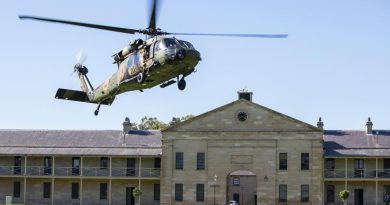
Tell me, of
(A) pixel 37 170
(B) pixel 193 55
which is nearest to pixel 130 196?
(A) pixel 37 170

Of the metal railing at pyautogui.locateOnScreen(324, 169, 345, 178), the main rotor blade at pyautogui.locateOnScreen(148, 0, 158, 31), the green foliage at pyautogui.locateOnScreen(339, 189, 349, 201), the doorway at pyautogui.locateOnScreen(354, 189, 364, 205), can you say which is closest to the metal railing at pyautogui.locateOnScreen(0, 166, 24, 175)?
the metal railing at pyautogui.locateOnScreen(324, 169, 345, 178)

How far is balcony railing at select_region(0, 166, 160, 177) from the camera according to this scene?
65000 millimetres

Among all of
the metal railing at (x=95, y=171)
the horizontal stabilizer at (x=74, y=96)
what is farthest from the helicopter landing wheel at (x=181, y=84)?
the metal railing at (x=95, y=171)

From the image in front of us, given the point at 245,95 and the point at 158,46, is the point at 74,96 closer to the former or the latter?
the point at 158,46

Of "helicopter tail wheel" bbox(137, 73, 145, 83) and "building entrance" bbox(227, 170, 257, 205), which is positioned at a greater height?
"helicopter tail wheel" bbox(137, 73, 145, 83)

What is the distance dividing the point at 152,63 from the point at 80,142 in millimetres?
43053

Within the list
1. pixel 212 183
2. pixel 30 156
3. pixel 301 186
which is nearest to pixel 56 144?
pixel 30 156

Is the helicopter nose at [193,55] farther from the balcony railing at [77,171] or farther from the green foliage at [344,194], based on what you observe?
the balcony railing at [77,171]

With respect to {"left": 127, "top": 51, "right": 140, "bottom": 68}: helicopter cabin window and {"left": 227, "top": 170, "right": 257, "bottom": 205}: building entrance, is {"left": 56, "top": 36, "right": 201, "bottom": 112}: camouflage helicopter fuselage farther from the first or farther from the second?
{"left": 227, "top": 170, "right": 257, "bottom": 205}: building entrance

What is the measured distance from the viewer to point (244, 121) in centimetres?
6350

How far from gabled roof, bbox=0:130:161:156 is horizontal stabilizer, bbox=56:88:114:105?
33159 millimetres

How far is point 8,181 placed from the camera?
67.4 meters

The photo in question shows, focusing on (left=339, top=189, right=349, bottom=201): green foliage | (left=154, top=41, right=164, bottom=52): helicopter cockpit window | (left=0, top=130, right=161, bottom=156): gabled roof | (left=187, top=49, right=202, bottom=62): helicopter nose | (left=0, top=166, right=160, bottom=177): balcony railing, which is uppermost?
(left=154, top=41, right=164, bottom=52): helicopter cockpit window

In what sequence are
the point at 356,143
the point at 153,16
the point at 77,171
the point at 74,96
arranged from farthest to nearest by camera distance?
the point at 77,171, the point at 356,143, the point at 74,96, the point at 153,16
